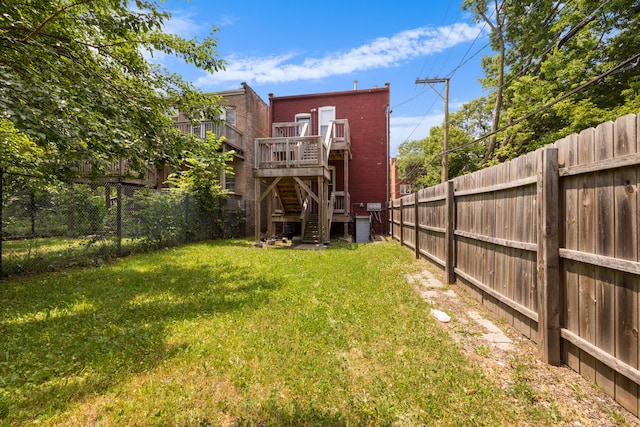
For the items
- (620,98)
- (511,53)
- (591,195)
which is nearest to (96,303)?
(591,195)

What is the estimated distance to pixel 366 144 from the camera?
51.1ft

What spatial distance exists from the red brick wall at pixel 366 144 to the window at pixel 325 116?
0.79 ft

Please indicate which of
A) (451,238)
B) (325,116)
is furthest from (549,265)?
(325,116)

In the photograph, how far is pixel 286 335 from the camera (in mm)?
3072

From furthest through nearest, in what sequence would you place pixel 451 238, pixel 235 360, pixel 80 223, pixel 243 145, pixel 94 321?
pixel 243 145 → pixel 80 223 → pixel 451 238 → pixel 94 321 → pixel 235 360

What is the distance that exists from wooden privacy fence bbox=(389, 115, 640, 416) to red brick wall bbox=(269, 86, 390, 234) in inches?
458

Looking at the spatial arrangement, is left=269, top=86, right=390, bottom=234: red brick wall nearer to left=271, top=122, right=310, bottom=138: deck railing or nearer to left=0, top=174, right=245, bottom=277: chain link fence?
left=271, top=122, right=310, bottom=138: deck railing

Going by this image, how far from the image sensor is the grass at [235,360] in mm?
1906

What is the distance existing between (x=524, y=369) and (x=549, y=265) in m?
0.94

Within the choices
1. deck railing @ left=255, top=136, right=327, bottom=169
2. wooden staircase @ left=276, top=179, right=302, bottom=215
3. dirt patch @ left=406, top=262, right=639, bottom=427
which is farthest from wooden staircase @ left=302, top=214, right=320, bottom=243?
dirt patch @ left=406, top=262, right=639, bottom=427

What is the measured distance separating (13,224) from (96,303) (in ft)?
10.3

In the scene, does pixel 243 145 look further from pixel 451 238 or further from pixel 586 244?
pixel 586 244

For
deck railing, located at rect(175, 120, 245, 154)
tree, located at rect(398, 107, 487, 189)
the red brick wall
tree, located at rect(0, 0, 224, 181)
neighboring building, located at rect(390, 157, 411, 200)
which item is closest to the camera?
tree, located at rect(0, 0, 224, 181)

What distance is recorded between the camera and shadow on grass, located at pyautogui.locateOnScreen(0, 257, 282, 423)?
221 cm
